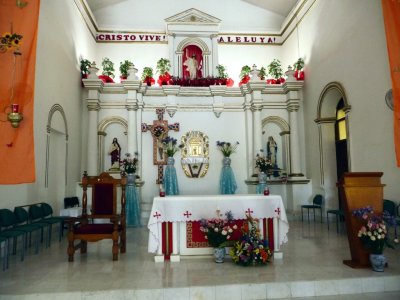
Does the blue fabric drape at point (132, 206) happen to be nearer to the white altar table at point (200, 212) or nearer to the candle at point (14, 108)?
the white altar table at point (200, 212)

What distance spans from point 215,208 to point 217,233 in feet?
1.44

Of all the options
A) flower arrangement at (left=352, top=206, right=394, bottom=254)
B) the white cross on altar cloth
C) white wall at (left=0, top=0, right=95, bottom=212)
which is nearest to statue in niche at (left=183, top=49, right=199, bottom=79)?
white wall at (left=0, top=0, right=95, bottom=212)

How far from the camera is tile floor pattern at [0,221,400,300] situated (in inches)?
138

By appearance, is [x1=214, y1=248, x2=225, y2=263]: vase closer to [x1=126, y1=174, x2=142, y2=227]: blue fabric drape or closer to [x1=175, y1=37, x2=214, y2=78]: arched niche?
[x1=126, y1=174, x2=142, y2=227]: blue fabric drape

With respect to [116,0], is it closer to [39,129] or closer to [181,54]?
[181,54]

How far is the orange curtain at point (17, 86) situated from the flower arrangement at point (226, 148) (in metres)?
6.39

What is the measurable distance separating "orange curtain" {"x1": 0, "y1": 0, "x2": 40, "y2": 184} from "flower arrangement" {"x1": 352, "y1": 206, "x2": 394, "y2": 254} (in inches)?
161

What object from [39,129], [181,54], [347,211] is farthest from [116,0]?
[347,211]

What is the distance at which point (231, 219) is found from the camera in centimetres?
466

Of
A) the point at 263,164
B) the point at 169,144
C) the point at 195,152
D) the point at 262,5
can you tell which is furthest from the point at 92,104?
the point at 262,5

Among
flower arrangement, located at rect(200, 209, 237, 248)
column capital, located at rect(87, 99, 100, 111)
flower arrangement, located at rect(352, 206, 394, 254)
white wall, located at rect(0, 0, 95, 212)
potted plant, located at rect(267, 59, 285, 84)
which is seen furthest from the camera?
potted plant, located at rect(267, 59, 285, 84)

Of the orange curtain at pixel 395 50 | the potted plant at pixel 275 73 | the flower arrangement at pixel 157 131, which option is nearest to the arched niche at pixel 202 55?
the potted plant at pixel 275 73

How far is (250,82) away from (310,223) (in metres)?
4.33

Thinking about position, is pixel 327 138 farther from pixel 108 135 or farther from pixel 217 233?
pixel 108 135
